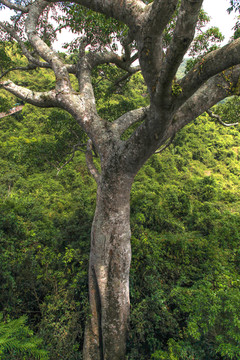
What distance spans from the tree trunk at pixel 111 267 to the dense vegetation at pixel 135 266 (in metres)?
0.31

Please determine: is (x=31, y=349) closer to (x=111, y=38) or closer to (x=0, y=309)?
(x=0, y=309)

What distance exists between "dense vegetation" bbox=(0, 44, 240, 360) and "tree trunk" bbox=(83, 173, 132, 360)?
1.00 feet

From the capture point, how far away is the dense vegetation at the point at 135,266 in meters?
3.23

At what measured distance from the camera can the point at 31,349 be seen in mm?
2488

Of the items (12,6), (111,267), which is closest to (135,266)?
(111,267)

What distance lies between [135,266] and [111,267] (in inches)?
60.3

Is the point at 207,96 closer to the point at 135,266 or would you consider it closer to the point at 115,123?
the point at 115,123

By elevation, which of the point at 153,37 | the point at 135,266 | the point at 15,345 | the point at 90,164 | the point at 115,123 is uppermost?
the point at 115,123

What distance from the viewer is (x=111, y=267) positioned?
11.6 ft

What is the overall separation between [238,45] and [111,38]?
13.3 ft

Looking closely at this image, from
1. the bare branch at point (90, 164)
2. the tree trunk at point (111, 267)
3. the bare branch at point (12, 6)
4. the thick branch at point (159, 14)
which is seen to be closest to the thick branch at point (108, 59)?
the bare branch at point (90, 164)

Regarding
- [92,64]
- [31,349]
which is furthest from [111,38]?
[31,349]

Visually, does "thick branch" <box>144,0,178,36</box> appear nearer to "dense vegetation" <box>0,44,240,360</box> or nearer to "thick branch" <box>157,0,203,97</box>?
"thick branch" <box>157,0,203,97</box>

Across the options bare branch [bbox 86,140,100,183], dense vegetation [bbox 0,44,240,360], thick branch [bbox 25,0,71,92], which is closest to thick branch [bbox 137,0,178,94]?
thick branch [bbox 25,0,71,92]
